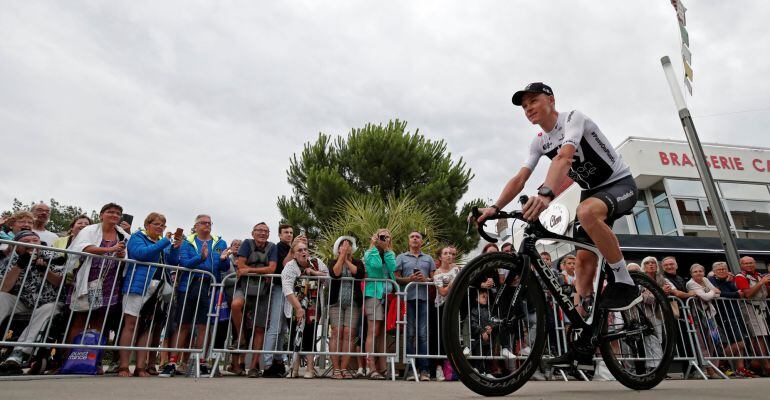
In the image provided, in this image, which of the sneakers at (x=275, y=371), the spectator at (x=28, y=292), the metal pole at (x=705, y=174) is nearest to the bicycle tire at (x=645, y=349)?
the sneakers at (x=275, y=371)

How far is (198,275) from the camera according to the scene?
580 cm

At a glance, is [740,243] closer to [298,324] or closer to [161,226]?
[298,324]

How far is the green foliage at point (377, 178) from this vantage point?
18.4 meters

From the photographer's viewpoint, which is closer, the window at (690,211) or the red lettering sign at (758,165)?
the window at (690,211)

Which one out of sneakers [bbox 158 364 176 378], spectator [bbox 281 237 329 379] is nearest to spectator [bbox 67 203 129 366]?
sneakers [bbox 158 364 176 378]

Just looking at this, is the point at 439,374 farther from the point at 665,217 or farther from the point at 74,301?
the point at 665,217

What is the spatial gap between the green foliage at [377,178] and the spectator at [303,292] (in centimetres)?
1135

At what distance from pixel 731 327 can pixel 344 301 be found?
231 inches

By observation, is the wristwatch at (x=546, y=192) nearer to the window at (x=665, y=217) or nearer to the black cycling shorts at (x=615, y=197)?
the black cycling shorts at (x=615, y=197)

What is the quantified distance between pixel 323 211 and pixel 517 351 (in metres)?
16.0

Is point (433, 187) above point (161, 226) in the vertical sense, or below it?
above

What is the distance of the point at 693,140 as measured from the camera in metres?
8.25

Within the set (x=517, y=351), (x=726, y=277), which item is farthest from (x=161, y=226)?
(x=726, y=277)

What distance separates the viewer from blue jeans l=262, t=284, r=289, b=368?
18.0 feet
